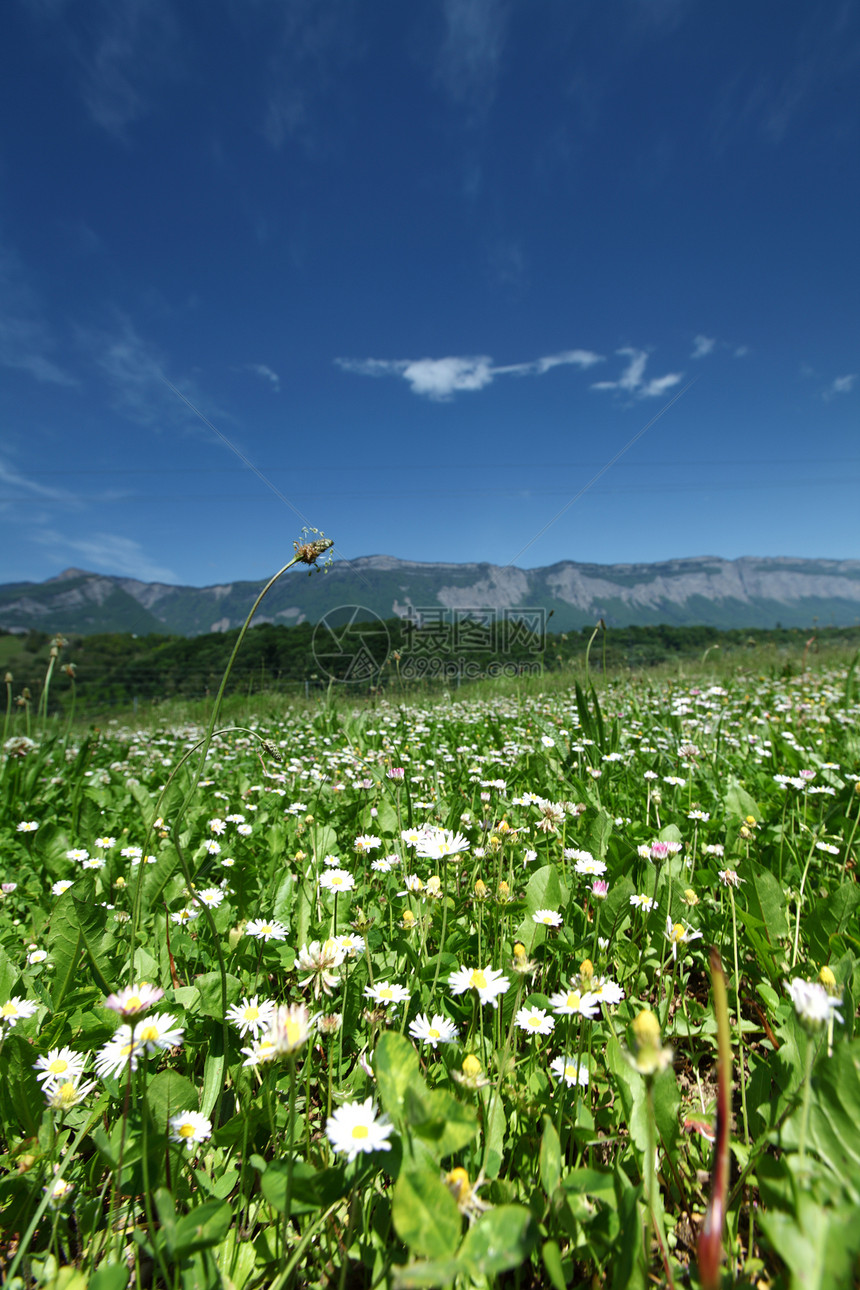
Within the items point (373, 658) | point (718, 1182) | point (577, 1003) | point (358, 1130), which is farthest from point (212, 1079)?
point (373, 658)

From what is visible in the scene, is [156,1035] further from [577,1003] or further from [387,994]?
[577,1003]

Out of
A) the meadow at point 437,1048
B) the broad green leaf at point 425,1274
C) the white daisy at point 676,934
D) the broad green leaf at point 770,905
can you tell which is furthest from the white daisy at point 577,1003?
the broad green leaf at point 770,905

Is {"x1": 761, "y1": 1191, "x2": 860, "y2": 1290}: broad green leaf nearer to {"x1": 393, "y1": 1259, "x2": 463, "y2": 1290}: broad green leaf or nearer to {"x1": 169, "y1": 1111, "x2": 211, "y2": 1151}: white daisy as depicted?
{"x1": 393, "y1": 1259, "x2": 463, "y2": 1290}: broad green leaf

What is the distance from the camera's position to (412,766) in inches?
146

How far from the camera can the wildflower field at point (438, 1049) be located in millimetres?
808

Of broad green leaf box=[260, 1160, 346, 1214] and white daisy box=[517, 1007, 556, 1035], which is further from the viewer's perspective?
white daisy box=[517, 1007, 556, 1035]

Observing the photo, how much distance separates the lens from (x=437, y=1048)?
1.31 m

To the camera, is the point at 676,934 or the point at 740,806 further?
the point at 740,806

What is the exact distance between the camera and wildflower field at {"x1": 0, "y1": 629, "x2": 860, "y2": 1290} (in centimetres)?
81

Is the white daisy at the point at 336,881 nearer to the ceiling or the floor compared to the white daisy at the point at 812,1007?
nearer to the floor

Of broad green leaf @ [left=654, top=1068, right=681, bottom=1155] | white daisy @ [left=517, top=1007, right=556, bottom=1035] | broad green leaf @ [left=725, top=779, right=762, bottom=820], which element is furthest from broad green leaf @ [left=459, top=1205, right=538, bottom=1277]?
broad green leaf @ [left=725, top=779, right=762, bottom=820]

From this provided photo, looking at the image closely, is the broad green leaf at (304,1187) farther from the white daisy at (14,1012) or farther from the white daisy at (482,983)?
the white daisy at (14,1012)

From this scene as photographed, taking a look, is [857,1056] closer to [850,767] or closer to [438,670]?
[850,767]

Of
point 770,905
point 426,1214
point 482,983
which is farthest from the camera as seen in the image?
point 770,905
